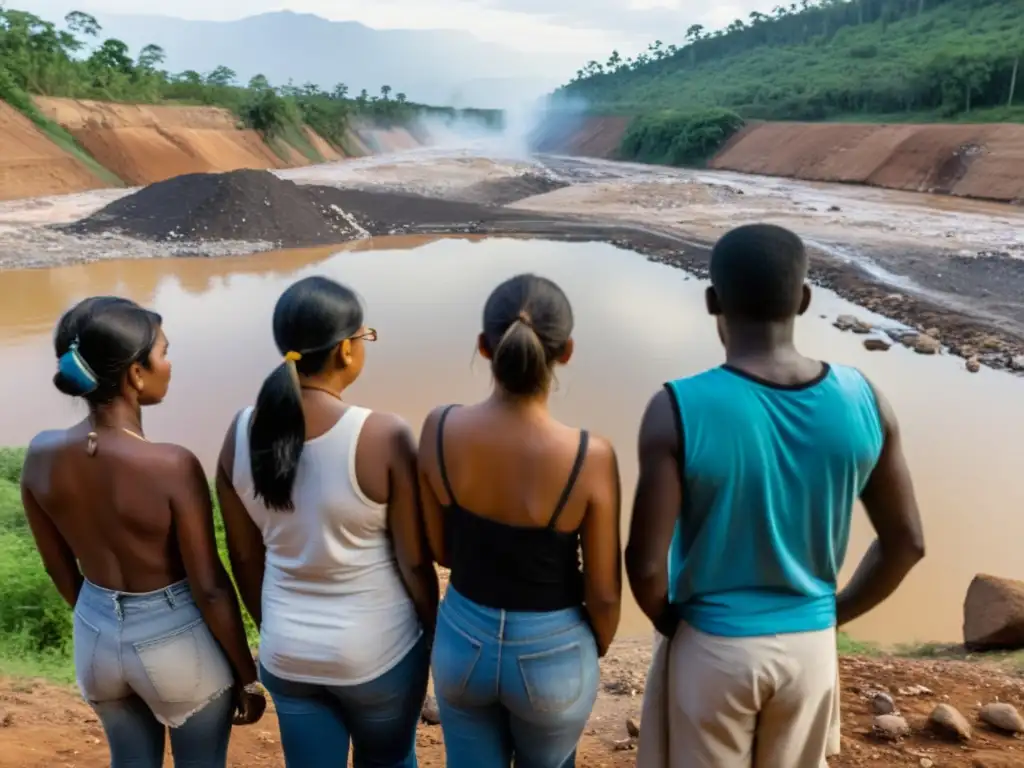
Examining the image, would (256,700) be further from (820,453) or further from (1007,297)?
(1007,297)

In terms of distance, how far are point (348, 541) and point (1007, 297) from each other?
14.1m

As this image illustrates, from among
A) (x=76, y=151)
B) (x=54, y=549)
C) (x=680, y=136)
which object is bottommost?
(x=54, y=549)

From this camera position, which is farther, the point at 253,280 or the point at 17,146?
the point at 17,146

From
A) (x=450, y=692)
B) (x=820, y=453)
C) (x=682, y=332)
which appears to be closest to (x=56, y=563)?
(x=450, y=692)

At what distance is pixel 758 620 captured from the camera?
69.4 inches

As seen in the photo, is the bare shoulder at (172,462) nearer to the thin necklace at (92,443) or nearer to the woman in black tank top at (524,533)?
the thin necklace at (92,443)

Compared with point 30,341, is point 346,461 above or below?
above

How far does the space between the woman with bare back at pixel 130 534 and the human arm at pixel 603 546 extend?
0.86 m

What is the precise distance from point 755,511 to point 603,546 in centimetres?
32

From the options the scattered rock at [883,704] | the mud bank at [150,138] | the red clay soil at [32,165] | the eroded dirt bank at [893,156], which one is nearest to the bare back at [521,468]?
the scattered rock at [883,704]

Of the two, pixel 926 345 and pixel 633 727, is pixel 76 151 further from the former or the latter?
pixel 633 727

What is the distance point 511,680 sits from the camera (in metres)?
1.78

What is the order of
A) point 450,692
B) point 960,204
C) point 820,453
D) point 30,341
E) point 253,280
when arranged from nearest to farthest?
point 820,453 < point 450,692 < point 30,341 < point 253,280 < point 960,204

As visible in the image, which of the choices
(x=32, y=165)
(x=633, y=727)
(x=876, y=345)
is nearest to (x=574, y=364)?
(x=876, y=345)
